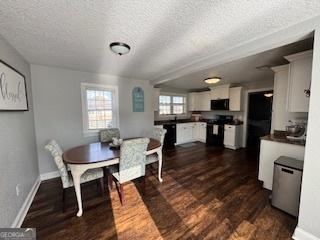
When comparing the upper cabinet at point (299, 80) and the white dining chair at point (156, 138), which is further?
the white dining chair at point (156, 138)

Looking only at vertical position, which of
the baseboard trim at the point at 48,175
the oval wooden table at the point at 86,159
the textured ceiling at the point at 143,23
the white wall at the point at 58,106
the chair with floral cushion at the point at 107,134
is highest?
the textured ceiling at the point at 143,23

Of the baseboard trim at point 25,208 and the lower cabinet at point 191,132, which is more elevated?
the lower cabinet at point 191,132

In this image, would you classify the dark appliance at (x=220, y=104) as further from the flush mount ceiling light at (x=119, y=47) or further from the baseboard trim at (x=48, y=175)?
the baseboard trim at (x=48, y=175)

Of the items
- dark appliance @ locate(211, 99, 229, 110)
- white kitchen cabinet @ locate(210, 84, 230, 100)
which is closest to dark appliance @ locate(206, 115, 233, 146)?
dark appliance @ locate(211, 99, 229, 110)

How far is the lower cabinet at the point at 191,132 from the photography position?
5.16 meters

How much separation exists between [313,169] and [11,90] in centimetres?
337

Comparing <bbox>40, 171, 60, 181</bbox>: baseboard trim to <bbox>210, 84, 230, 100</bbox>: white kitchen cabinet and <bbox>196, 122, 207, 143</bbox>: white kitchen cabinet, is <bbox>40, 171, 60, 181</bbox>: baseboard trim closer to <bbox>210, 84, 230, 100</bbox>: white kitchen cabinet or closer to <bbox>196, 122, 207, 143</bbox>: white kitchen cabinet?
<bbox>196, 122, 207, 143</bbox>: white kitchen cabinet

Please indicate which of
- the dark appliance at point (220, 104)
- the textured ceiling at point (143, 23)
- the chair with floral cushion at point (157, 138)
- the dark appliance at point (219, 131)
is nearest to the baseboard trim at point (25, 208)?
the chair with floral cushion at point (157, 138)

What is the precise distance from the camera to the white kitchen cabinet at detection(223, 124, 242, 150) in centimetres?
455

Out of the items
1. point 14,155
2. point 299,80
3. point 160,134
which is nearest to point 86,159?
point 14,155

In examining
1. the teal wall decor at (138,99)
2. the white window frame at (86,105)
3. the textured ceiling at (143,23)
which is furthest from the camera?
the teal wall decor at (138,99)

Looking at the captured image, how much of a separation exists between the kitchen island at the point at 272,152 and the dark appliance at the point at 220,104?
2.68 m

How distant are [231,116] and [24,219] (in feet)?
18.4

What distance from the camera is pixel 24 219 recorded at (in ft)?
5.87
